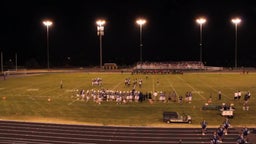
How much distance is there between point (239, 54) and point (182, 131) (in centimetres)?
8676

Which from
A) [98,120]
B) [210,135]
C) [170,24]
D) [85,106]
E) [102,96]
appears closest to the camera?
[210,135]

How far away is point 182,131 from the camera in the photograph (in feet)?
60.8

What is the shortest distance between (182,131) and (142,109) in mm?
7439

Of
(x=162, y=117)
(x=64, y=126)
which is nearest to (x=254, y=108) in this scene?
(x=162, y=117)

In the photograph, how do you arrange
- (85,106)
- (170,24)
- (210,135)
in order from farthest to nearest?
(170,24) → (85,106) → (210,135)

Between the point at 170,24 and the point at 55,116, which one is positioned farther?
the point at 170,24

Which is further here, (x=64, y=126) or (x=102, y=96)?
(x=102, y=96)

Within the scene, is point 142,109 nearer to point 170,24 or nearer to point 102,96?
point 102,96

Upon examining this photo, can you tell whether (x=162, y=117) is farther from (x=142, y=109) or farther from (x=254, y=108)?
(x=254, y=108)

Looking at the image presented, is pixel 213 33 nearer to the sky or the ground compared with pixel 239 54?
nearer to the sky

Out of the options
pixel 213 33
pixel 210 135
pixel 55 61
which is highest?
pixel 213 33

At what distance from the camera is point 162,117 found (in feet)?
74.5

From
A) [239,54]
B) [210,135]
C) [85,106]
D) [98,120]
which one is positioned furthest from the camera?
[239,54]

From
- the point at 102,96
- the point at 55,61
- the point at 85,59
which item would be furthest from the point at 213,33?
the point at 102,96
